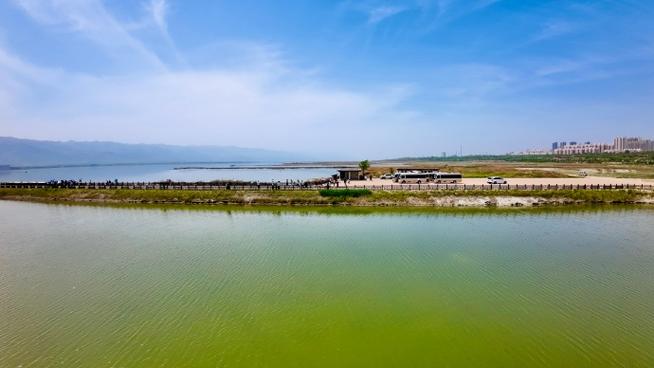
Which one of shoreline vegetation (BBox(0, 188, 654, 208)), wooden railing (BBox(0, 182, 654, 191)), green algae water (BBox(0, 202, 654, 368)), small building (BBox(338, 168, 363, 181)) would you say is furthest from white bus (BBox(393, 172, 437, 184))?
green algae water (BBox(0, 202, 654, 368))

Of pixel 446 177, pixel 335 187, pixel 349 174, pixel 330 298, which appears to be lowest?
pixel 330 298

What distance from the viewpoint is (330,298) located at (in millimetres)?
17156

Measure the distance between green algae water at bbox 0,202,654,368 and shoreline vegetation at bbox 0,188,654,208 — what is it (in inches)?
563

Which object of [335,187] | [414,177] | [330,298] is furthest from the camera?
[414,177]

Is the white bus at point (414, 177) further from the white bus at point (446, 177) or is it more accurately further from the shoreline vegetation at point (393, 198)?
the shoreline vegetation at point (393, 198)

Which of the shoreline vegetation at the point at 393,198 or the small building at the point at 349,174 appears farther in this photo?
the small building at the point at 349,174

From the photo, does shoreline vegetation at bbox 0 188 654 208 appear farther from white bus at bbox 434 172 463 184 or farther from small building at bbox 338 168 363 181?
small building at bbox 338 168 363 181

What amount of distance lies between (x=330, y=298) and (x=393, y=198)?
1234 inches

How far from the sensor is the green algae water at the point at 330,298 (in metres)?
12.8

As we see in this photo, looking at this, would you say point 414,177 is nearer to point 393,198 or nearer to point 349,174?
point 349,174

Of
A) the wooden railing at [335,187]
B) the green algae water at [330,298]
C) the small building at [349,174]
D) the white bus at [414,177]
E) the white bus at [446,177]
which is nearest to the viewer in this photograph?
the green algae water at [330,298]

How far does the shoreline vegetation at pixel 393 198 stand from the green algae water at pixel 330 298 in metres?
14.3

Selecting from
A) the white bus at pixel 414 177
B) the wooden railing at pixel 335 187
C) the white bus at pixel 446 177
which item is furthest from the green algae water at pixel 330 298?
the white bus at pixel 414 177

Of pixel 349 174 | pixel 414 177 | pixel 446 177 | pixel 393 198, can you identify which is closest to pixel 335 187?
pixel 393 198
